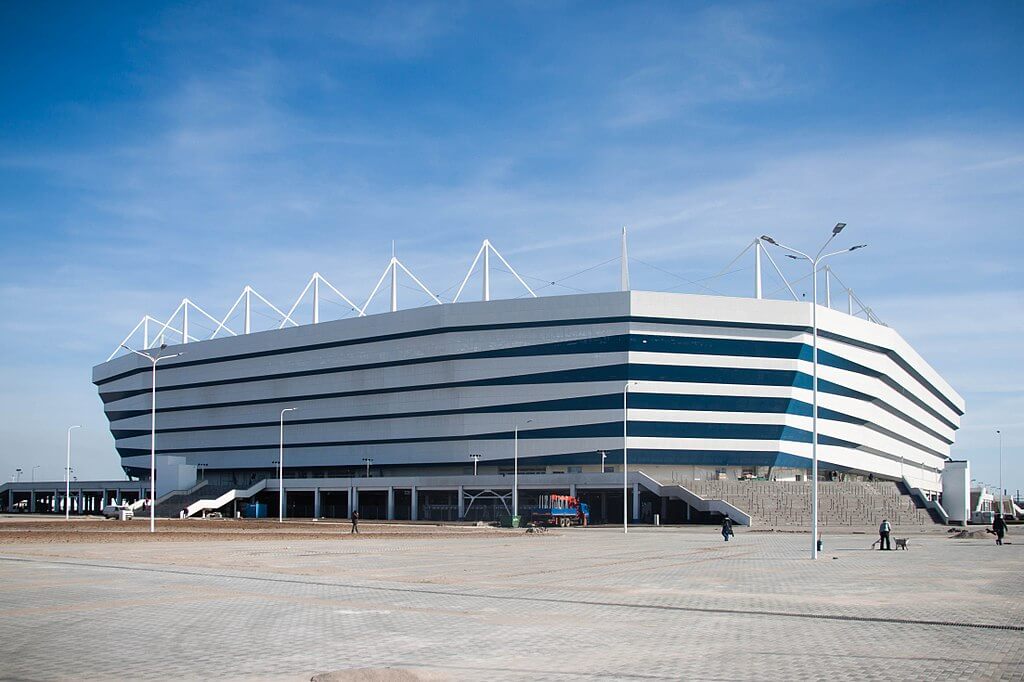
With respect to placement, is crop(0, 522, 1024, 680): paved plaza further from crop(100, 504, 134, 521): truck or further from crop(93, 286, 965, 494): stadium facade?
crop(93, 286, 965, 494): stadium facade

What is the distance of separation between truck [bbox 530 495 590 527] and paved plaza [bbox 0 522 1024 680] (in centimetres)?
4896

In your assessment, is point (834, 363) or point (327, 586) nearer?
point (327, 586)

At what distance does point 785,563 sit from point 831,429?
275 feet

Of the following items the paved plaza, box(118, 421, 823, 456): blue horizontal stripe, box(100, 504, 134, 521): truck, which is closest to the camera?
the paved plaza

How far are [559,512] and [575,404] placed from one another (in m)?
24.4

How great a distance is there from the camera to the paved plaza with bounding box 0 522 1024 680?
1357cm

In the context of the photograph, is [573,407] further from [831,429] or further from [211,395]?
[211,395]

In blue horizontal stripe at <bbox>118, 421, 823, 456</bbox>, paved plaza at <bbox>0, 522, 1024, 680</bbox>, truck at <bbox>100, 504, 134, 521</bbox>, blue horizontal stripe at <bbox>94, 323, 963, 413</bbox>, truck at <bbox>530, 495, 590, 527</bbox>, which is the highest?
blue horizontal stripe at <bbox>94, 323, 963, 413</bbox>

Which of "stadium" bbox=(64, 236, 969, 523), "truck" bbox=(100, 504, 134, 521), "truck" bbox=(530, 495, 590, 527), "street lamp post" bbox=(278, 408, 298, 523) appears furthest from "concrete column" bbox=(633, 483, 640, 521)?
"truck" bbox=(100, 504, 134, 521)

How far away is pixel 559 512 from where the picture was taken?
85750 millimetres


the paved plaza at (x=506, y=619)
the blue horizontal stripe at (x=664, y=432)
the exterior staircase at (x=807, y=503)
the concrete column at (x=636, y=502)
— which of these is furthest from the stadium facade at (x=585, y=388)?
the paved plaza at (x=506, y=619)

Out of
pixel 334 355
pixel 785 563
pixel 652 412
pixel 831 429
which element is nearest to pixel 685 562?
pixel 785 563

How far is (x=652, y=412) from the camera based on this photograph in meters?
108

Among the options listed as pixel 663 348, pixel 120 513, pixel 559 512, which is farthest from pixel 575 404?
pixel 120 513
